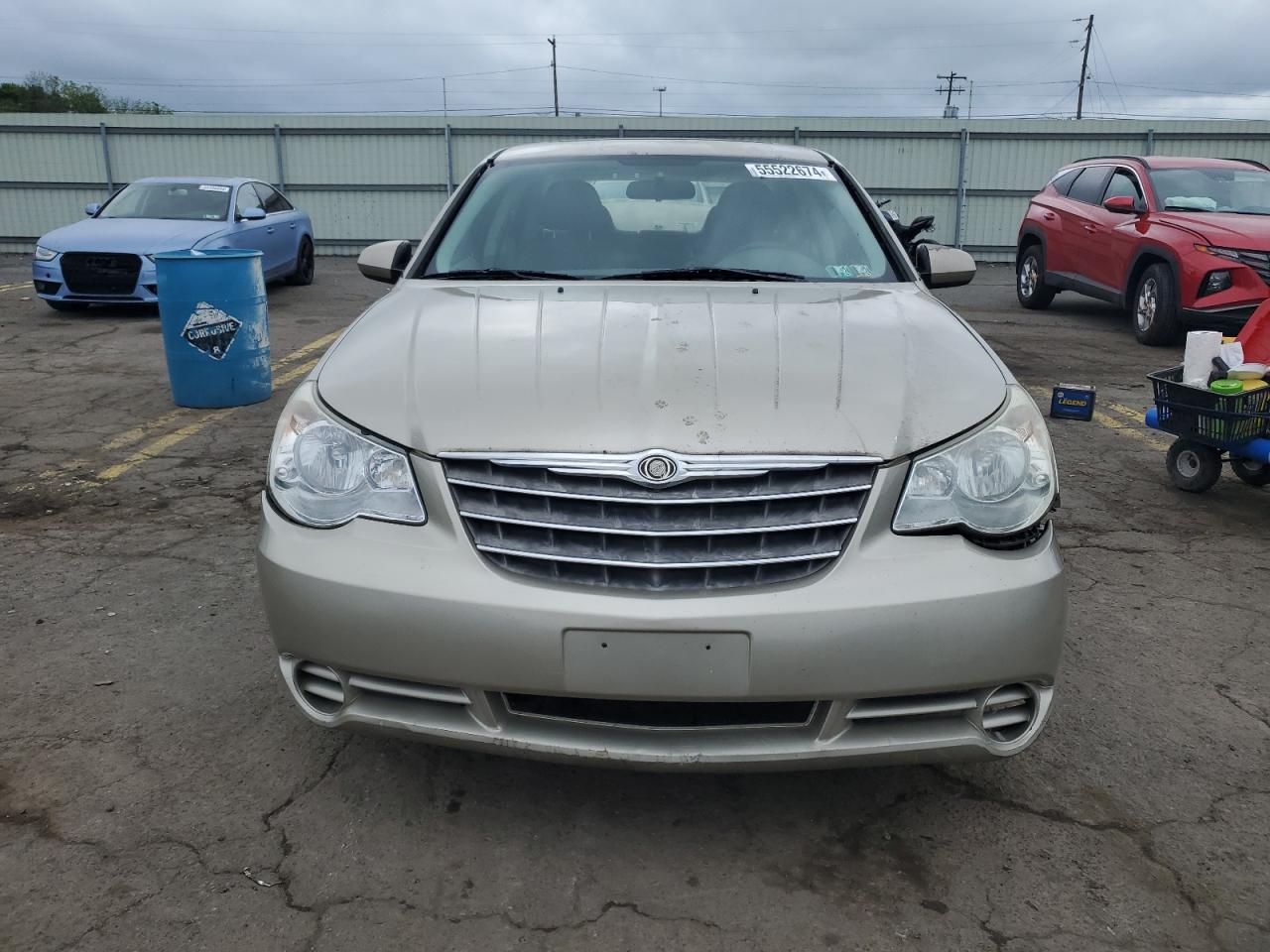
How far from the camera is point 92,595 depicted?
3.69 meters

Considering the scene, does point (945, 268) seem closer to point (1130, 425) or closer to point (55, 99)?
point (1130, 425)

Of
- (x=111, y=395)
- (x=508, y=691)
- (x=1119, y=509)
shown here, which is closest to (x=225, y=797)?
(x=508, y=691)

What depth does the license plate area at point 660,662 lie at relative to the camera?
197cm

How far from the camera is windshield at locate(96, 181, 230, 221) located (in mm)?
10969

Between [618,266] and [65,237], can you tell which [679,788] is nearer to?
[618,266]

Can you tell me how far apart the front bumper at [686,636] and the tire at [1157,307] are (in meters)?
7.88

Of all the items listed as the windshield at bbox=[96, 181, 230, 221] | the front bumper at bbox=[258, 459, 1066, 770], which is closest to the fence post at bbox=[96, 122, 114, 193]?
the windshield at bbox=[96, 181, 230, 221]

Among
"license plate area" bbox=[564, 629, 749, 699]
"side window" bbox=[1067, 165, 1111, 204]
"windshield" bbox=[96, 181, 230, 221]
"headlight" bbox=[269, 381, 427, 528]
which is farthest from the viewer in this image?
"windshield" bbox=[96, 181, 230, 221]

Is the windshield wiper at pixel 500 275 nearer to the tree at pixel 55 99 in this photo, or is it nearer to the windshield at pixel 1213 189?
the windshield at pixel 1213 189

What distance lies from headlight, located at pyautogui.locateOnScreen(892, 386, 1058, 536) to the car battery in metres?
4.57

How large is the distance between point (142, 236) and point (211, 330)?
4.48 meters

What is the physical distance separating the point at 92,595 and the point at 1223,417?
4.63 m

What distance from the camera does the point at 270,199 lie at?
12.6 meters

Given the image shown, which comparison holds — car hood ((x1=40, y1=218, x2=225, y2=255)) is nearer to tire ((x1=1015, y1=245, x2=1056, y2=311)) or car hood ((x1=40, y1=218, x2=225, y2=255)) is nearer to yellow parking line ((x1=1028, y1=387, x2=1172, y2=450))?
yellow parking line ((x1=1028, y1=387, x2=1172, y2=450))
